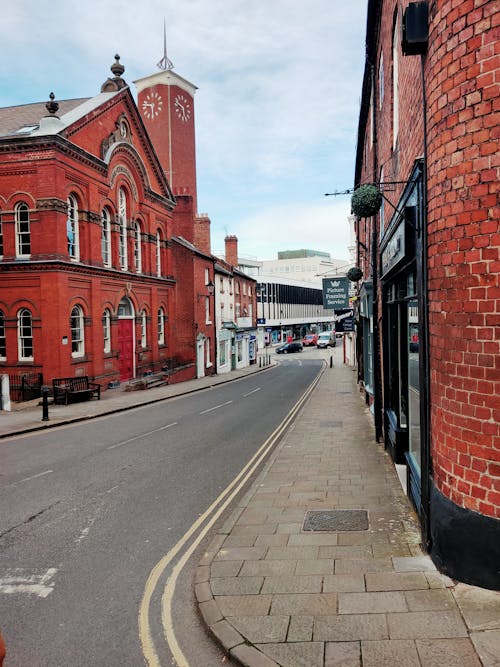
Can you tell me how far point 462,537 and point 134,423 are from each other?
43.8ft

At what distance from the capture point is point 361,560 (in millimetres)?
5418

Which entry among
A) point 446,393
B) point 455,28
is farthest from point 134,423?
point 455,28

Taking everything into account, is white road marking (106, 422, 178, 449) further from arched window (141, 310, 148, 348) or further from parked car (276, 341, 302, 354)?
parked car (276, 341, 302, 354)

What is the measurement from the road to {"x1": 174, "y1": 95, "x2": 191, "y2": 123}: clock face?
42071mm

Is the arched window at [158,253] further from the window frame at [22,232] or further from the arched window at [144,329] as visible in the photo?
the window frame at [22,232]

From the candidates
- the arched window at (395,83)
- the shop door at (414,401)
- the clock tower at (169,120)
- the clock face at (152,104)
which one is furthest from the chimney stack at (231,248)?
the shop door at (414,401)

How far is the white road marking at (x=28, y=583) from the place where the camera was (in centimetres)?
529

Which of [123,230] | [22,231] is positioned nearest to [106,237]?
[123,230]

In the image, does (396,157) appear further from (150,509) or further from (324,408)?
(324,408)

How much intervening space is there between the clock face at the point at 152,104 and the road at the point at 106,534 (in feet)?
137

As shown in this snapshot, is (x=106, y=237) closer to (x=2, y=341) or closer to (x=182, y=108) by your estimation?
(x=2, y=341)


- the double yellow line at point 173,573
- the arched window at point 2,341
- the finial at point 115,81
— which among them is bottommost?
the double yellow line at point 173,573

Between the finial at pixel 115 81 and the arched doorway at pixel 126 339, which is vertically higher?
the finial at pixel 115 81

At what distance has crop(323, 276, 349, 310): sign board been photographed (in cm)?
2389
